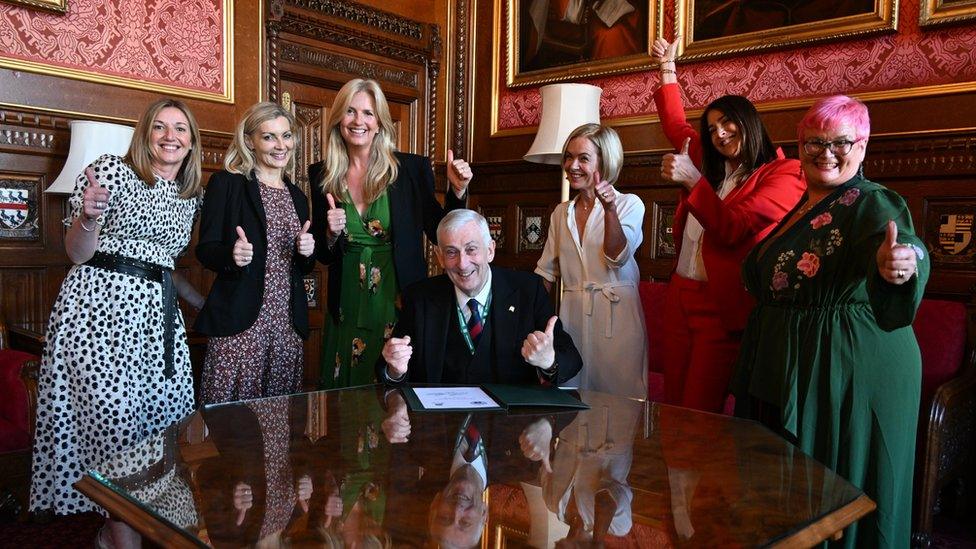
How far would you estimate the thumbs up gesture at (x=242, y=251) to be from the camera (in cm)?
278

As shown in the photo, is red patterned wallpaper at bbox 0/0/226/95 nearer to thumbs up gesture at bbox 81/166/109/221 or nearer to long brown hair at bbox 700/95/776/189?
thumbs up gesture at bbox 81/166/109/221

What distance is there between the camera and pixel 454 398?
2172 mm

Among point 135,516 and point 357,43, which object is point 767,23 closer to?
point 357,43

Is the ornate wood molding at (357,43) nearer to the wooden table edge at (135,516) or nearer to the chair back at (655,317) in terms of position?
the chair back at (655,317)

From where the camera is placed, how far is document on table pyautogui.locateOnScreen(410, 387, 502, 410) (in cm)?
207

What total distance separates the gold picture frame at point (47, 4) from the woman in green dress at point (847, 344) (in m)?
3.86

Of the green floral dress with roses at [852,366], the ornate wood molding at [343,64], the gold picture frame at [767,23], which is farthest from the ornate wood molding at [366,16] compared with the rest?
the green floral dress with roses at [852,366]

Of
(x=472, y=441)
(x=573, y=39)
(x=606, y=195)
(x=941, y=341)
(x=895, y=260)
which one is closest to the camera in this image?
(x=472, y=441)

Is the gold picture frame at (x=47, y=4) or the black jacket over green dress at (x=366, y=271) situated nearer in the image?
the black jacket over green dress at (x=366, y=271)

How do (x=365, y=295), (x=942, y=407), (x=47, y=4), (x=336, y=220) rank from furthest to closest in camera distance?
(x=47, y=4)
(x=942, y=407)
(x=365, y=295)
(x=336, y=220)

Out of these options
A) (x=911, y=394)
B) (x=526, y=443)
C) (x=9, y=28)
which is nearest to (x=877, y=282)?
(x=911, y=394)

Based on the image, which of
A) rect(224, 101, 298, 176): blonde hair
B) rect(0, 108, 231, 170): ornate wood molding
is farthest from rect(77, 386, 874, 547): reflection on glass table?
rect(0, 108, 231, 170): ornate wood molding

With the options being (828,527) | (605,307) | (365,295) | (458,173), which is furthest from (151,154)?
(828,527)

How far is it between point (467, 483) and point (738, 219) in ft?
5.04
